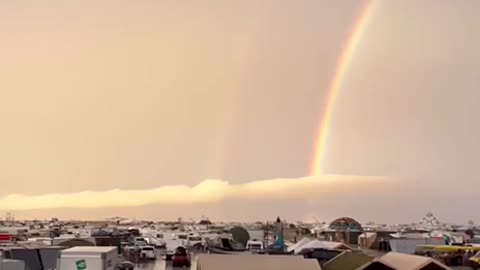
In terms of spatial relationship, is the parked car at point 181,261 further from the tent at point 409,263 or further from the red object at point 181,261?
the tent at point 409,263

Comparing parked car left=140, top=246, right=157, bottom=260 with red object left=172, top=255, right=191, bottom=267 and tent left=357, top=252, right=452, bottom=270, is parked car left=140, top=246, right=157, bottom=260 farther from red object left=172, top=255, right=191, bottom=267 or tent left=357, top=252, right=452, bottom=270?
tent left=357, top=252, right=452, bottom=270

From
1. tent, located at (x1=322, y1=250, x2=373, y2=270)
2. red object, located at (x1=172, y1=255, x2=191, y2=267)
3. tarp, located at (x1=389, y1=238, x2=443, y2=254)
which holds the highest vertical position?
tent, located at (x1=322, y1=250, x2=373, y2=270)

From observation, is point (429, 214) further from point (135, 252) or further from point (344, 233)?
point (135, 252)

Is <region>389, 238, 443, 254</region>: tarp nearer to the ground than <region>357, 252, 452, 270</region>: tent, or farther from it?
nearer to the ground

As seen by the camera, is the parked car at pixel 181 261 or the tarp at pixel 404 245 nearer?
the parked car at pixel 181 261

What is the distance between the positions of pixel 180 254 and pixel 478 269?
12.7 meters

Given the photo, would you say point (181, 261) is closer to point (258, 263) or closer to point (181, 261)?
point (181, 261)

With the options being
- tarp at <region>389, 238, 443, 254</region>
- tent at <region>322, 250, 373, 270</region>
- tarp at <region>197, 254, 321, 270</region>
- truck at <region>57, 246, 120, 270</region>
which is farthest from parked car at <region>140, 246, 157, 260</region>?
tarp at <region>197, 254, 321, 270</region>

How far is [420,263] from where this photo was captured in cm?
1296

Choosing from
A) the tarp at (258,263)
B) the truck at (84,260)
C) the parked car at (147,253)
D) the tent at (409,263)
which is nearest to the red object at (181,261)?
the parked car at (147,253)

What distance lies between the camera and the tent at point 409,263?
12820mm

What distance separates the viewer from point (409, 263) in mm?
13398

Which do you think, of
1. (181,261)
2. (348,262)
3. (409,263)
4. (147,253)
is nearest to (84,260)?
(409,263)

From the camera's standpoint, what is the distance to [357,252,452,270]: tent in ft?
42.1
